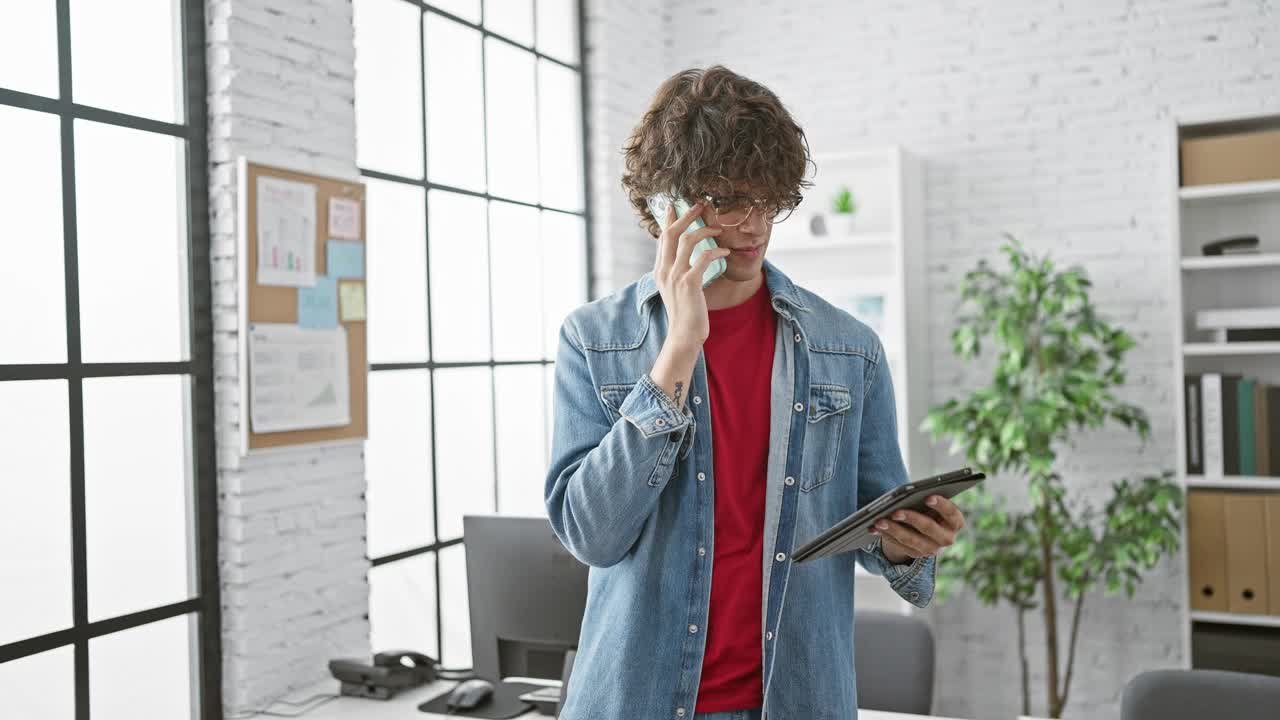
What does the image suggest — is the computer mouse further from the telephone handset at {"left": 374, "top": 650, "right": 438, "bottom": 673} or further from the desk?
the telephone handset at {"left": 374, "top": 650, "right": 438, "bottom": 673}

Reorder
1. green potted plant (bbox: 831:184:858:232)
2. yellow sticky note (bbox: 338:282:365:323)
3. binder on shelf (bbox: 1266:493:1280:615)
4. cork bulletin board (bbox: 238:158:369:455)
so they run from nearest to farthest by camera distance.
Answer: cork bulletin board (bbox: 238:158:369:455) < yellow sticky note (bbox: 338:282:365:323) < binder on shelf (bbox: 1266:493:1280:615) < green potted plant (bbox: 831:184:858:232)

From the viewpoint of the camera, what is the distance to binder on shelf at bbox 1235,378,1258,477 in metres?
3.52

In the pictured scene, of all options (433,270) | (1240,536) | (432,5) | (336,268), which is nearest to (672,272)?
(336,268)

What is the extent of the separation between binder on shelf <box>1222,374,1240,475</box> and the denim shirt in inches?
103

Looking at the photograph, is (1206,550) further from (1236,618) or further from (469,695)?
(469,695)

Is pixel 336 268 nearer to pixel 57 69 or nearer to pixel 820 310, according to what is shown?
pixel 57 69

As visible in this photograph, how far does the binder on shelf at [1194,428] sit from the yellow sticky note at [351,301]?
266 centimetres

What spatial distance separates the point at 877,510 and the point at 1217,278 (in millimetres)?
3219

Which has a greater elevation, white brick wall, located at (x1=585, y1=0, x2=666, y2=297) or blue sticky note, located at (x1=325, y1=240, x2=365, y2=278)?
white brick wall, located at (x1=585, y1=0, x2=666, y2=297)

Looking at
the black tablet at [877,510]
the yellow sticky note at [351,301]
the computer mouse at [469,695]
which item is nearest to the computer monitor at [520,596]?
the computer mouse at [469,695]

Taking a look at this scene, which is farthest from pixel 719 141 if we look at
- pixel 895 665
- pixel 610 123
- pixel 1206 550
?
pixel 610 123

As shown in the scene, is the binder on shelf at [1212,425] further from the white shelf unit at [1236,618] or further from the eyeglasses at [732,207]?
the eyeglasses at [732,207]

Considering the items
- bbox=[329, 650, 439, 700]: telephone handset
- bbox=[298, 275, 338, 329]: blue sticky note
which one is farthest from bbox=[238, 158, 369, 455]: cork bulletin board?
bbox=[329, 650, 439, 700]: telephone handset

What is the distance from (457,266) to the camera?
3.54 metres
